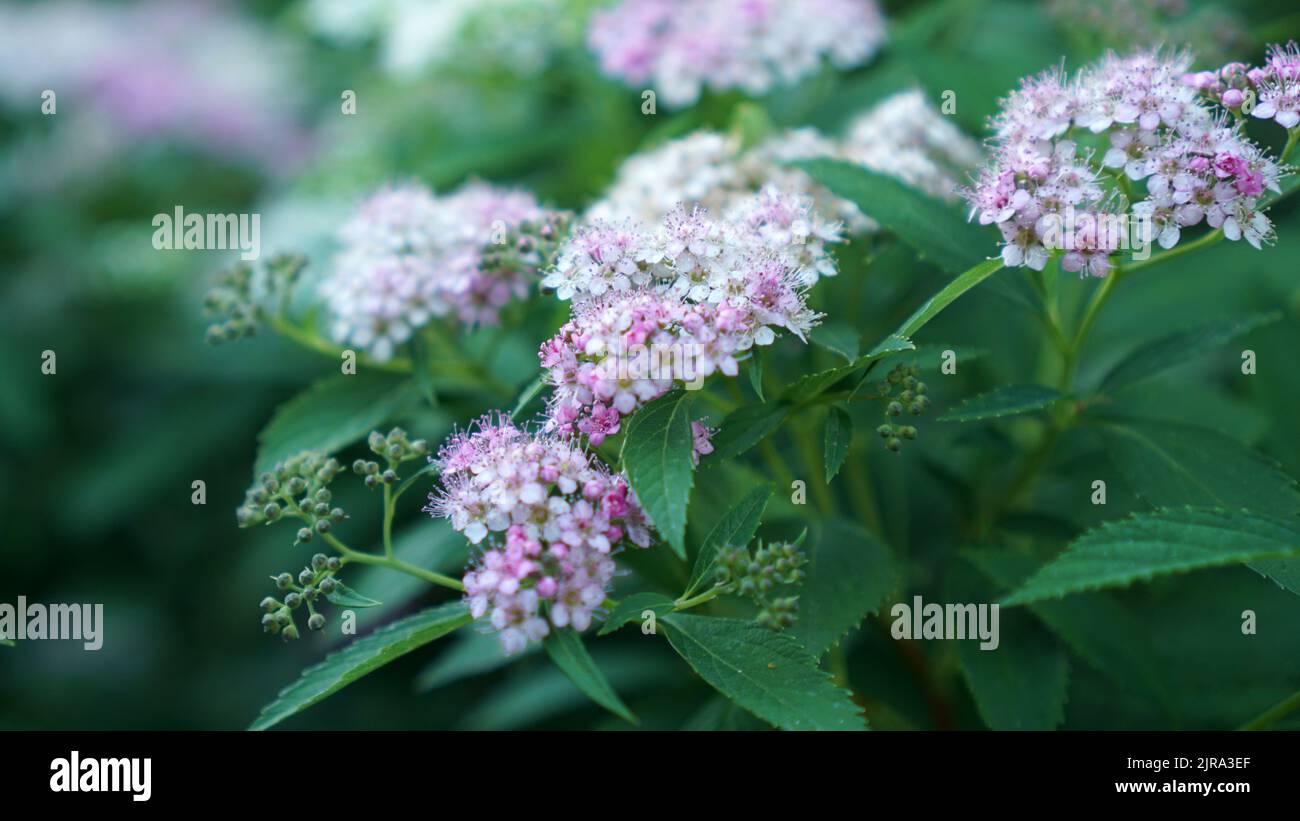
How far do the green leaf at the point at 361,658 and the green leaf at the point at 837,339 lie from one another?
44cm

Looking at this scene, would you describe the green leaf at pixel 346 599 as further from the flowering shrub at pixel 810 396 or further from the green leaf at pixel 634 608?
the green leaf at pixel 634 608

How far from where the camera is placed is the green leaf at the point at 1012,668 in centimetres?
125

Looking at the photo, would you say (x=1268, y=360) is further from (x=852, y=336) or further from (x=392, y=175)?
(x=392, y=175)

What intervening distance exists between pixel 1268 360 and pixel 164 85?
2.88 m

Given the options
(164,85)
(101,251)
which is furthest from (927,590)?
(164,85)

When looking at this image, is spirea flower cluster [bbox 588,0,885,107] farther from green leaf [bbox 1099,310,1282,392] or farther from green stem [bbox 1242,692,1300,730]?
green stem [bbox 1242,692,1300,730]

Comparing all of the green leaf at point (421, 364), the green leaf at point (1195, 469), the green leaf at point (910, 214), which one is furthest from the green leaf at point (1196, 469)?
the green leaf at point (421, 364)

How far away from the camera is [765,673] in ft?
3.43

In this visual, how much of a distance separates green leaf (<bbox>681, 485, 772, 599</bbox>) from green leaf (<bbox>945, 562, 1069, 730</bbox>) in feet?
1.25

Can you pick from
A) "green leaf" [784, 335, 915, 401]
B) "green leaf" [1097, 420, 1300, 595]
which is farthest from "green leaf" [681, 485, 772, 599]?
"green leaf" [1097, 420, 1300, 595]

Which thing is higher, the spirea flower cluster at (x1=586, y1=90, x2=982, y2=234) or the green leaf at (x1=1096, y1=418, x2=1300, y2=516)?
the spirea flower cluster at (x1=586, y1=90, x2=982, y2=234)

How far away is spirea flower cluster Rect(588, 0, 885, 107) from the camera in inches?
70.5

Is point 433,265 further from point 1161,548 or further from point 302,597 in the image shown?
point 1161,548

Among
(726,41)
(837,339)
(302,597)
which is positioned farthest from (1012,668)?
(726,41)
